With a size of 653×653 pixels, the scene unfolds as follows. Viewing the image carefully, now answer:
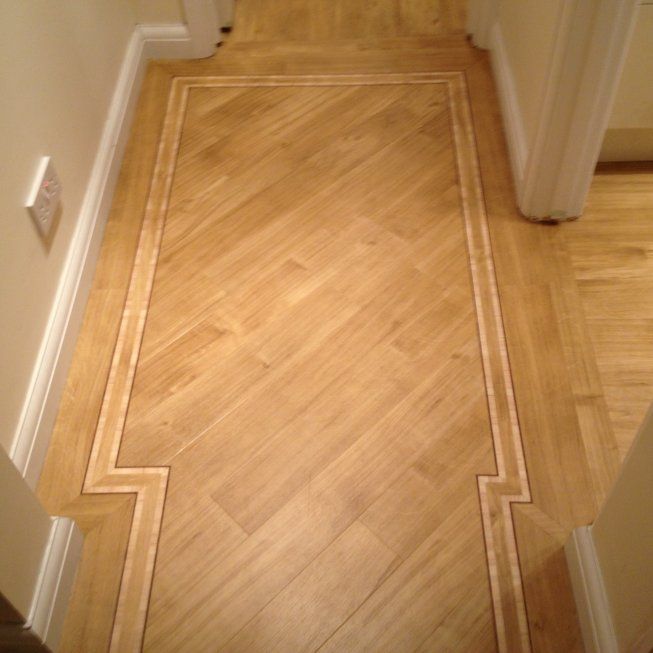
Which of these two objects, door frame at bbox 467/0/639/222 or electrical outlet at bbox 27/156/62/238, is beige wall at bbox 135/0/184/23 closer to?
electrical outlet at bbox 27/156/62/238

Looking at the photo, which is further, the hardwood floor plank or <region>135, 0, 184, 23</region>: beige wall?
<region>135, 0, 184, 23</region>: beige wall

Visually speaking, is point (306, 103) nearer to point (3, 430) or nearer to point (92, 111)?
point (92, 111)

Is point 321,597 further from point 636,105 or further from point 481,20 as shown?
point 481,20

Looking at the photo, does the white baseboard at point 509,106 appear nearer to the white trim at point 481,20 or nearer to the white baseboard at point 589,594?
the white trim at point 481,20

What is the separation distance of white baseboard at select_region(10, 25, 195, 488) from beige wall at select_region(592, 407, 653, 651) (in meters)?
1.07

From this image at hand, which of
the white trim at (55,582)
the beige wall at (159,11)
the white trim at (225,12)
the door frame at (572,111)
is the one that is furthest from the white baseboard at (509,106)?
the white trim at (55,582)

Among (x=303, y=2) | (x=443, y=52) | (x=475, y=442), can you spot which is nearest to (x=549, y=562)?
(x=475, y=442)

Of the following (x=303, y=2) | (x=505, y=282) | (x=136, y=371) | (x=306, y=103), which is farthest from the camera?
(x=303, y=2)

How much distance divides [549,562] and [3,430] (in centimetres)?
106

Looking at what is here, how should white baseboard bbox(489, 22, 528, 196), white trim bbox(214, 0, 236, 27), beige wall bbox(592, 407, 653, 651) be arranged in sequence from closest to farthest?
1. beige wall bbox(592, 407, 653, 651)
2. white baseboard bbox(489, 22, 528, 196)
3. white trim bbox(214, 0, 236, 27)

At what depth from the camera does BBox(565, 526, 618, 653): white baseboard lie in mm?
1053

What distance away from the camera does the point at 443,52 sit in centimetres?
225

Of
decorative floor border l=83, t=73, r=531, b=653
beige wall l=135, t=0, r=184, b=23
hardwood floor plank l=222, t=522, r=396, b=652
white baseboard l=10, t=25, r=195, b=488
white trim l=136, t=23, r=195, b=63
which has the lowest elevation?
hardwood floor plank l=222, t=522, r=396, b=652

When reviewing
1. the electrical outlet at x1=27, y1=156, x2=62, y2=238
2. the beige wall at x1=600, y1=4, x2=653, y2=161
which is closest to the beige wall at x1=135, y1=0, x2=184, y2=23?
the electrical outlet at x1=27, y1=156, x2=62, y2=238
